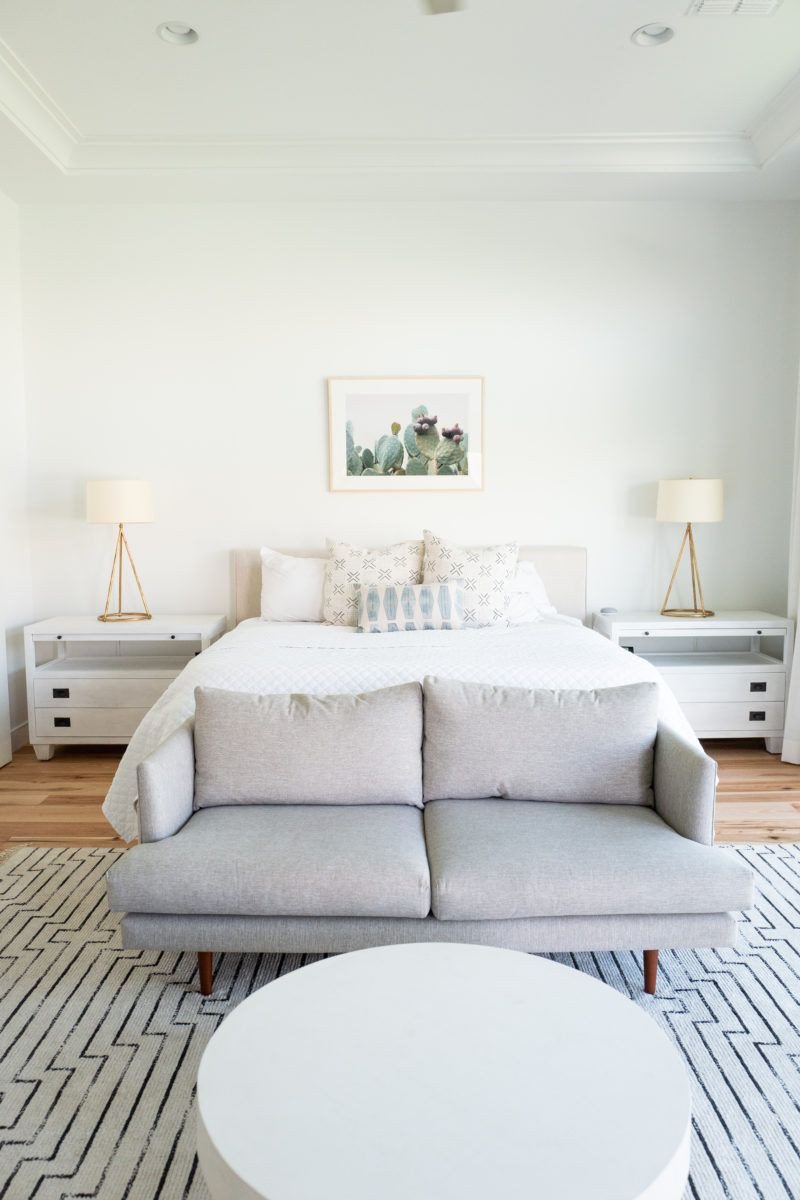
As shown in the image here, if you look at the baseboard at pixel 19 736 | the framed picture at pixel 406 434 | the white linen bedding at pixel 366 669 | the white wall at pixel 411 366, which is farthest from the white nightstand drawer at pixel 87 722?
the framed picture at pixel 406 434

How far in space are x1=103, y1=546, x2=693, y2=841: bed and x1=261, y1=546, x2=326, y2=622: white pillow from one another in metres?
0.39

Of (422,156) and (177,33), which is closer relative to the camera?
(177,33)

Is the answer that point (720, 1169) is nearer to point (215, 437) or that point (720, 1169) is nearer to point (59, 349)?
point (215, 437)

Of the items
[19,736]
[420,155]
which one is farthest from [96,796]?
[420,155]

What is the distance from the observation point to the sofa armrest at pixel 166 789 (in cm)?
223

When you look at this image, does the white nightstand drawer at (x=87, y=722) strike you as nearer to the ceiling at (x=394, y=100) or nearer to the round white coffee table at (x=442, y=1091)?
the ceiling at (x=394, y=100)

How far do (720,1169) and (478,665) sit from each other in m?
1.78

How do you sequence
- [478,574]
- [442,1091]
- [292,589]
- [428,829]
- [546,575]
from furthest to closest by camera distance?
[546,575]
[292,589]
[478,574]
[428,829]
[442,1091]

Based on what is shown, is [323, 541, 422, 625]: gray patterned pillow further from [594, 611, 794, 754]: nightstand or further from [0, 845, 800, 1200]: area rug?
[0, 845, 800, 1200]: area rug

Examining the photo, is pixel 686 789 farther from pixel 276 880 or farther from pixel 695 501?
pixel 695 501

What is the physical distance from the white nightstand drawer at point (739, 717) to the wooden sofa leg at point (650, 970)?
2.20 meters

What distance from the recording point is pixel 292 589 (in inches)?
169

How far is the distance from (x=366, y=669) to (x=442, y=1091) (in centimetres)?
191

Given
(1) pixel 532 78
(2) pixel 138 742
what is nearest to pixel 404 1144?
(2) pixel 138 742
